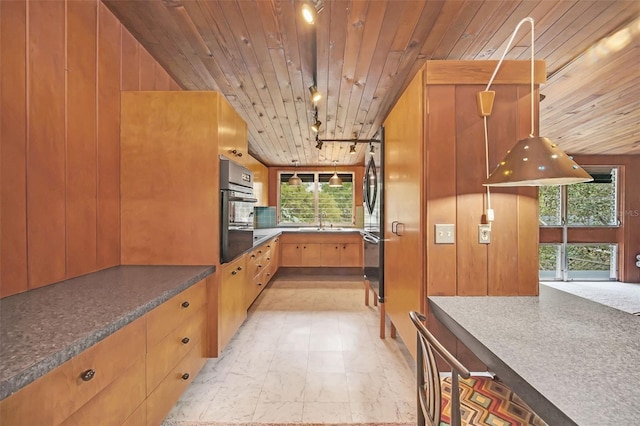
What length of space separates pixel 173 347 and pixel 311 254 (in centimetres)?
364

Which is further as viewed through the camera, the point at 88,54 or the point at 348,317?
the point at 348,317

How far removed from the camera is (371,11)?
1.54 metres

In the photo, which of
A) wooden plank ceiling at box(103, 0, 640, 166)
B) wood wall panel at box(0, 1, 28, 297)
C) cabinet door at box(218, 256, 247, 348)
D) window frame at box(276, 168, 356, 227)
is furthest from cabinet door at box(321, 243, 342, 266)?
wood wall panel at box(0, 1, 28, 297)

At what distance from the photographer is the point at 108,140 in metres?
1.76

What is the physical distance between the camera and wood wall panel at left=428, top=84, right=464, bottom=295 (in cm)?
151

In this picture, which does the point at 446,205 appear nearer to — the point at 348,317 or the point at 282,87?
the point at 282,87

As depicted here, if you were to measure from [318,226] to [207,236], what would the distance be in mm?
4046

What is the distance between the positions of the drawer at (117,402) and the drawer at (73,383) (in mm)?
28

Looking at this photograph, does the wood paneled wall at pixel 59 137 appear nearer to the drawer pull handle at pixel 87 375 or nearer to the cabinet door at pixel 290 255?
the drawer pull handle at pixel 87 375

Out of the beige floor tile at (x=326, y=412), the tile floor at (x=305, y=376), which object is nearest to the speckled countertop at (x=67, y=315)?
the tile floor at (x=305, y=376)

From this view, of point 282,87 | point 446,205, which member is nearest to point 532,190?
point 446,205

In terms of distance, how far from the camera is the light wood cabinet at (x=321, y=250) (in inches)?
198

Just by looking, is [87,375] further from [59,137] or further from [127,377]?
[59,137]

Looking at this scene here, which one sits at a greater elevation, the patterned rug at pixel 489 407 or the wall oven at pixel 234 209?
the wall oven at pixel 234 209
